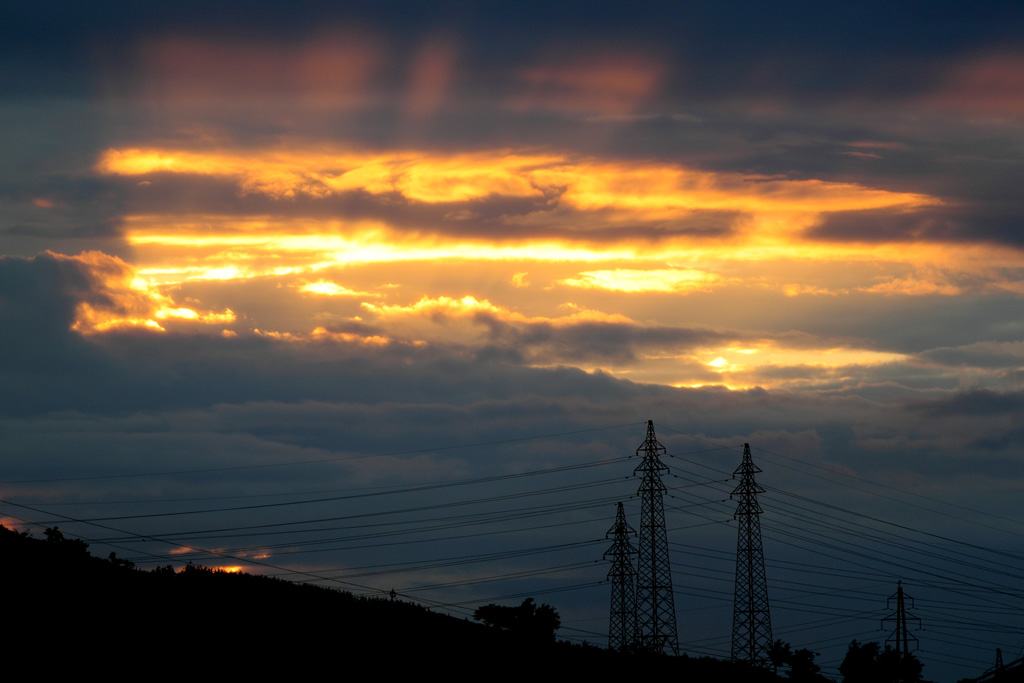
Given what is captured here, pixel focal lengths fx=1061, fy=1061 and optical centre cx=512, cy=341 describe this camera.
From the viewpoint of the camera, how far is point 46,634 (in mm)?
54844

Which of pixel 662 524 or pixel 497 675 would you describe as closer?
pixel 497 675

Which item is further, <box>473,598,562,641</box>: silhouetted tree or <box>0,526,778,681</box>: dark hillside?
<box>473,598,562,641</box>: silhouetted tree

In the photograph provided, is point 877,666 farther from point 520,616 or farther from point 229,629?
point 229,629

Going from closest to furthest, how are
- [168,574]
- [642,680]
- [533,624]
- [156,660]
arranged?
[156,660]
[642,680]
[168,574]
[533,624]

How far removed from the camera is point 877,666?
320 ft

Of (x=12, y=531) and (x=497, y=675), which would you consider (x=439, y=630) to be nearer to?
(x=497, y=675)

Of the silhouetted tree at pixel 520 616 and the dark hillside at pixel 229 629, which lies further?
the silhouetted tree at pixel 520 616

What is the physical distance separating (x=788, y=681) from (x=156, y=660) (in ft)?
→ 161

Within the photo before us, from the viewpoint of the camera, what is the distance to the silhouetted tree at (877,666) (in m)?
94.5

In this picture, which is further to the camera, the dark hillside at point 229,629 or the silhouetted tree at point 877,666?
the silhouetted tree at point 877,666

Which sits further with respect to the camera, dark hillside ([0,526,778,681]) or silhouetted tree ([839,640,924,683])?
silhouetted tree ([839,640,924,683])

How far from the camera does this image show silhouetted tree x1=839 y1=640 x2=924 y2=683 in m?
94.5

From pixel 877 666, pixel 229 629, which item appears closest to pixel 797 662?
pixel 877 666

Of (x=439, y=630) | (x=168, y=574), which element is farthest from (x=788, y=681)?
(x=168, y=574)
